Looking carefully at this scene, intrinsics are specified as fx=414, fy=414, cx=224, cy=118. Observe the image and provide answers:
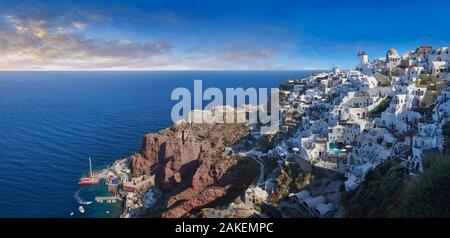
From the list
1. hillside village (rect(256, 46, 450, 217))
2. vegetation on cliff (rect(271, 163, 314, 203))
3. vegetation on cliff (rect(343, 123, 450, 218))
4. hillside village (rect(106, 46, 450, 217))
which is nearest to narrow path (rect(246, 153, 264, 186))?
hillside village (rect(106, 46, 450, 217))

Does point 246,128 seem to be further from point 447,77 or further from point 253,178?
point 447,77

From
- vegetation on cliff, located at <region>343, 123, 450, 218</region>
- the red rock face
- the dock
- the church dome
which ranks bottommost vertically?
the dock

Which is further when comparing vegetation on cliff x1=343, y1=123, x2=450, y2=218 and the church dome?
the church dome

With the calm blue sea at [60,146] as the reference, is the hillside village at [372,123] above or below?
above

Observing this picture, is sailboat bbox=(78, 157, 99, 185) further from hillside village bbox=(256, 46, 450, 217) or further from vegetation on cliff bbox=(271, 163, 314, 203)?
vegetation on cliff bbox=(271, 163, 314, 203)

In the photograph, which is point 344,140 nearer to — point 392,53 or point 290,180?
point 290,180

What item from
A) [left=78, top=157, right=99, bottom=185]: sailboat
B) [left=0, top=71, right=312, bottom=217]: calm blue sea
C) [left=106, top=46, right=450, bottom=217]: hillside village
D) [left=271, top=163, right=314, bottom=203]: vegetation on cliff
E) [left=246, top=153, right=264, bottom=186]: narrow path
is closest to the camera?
[left=106, top=46, right=450, bottom=217]: hillside village

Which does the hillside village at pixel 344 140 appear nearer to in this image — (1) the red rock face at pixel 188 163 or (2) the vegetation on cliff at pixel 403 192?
(2) the vegetation on cliff at pixel 403 192

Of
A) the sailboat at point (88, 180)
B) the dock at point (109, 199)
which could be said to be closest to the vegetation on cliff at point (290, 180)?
the dock at point (109, 199)

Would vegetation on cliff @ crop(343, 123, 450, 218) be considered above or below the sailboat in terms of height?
above
